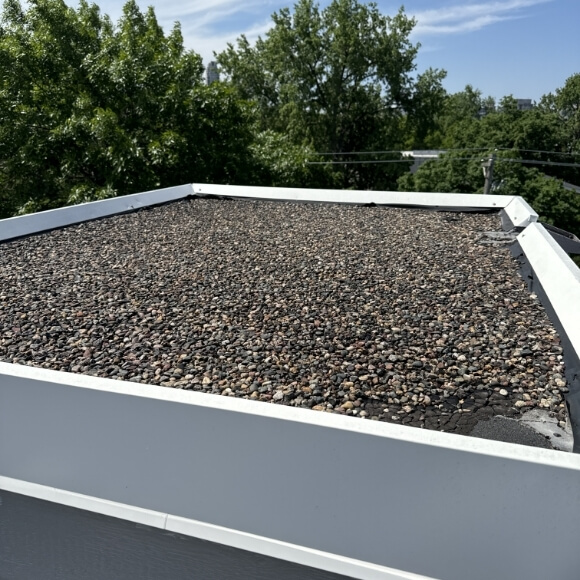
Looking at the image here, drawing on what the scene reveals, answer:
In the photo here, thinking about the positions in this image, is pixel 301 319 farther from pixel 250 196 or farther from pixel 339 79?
pixel 339 79

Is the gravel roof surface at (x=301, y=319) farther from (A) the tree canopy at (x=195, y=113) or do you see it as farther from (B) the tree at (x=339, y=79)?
(B) the tree at (x=339, y=79)

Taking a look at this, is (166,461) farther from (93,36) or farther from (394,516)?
(93,36)

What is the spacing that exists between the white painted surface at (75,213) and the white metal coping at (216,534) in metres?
3.96

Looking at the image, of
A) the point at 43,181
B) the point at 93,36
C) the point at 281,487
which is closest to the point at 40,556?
the point at 281,487

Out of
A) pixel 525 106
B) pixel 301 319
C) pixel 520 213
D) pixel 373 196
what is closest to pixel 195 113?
Answer: pixel 373 196

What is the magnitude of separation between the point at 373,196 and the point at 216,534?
5990 millimetres

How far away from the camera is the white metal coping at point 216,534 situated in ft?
6.51

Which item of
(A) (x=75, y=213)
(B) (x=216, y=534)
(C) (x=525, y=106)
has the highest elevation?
(C) (x=525, y=106)

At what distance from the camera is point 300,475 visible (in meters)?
1.98

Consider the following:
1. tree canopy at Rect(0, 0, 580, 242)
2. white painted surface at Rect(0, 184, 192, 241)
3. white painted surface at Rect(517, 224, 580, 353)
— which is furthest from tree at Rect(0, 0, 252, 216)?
white painted surface at Rect(517, 224, 580, 353)

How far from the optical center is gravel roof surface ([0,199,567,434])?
2615 mm

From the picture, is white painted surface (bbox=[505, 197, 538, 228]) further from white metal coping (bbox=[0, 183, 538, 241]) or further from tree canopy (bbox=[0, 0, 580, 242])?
tree canopy (bbox=[0, 0, 580, 242])

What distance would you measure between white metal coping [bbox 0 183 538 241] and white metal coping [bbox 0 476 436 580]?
3.96 m

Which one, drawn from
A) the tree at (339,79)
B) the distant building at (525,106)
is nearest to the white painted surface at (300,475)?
the tree at (339,79)
